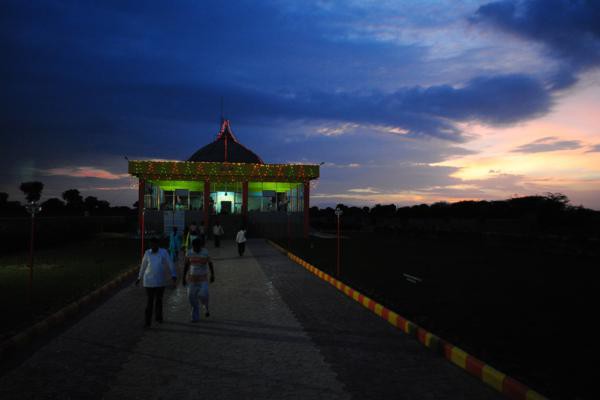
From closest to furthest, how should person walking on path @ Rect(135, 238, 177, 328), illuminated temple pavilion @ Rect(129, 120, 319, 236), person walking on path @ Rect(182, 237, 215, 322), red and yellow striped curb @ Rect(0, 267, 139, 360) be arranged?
red and yellow striped curb @ Rect(0, 267, 139, 360) < person walking on path @ Rect(135, 238, 177, 328) < person walking on path @ Rect(182, 237, 215, 322) < illuminated temple pavilion @ Rect(129, 120, 319, 236)

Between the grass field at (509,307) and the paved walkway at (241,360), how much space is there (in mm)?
745

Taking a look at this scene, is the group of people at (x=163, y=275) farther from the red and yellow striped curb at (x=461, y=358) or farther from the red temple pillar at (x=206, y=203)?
the red temple pillar at (x=206, y=203)

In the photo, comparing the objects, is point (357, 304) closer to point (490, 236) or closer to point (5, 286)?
point (5, 286)

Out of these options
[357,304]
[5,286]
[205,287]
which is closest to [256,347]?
[205,287]

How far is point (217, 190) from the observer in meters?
48.5

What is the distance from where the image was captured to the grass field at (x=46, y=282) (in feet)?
28.2

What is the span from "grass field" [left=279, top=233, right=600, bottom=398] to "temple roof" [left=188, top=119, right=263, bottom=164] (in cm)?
4130

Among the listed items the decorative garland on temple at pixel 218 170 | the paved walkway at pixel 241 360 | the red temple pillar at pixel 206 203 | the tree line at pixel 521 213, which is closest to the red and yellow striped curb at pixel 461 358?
the paved walkway at pixel 241 360

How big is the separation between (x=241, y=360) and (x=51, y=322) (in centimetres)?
410

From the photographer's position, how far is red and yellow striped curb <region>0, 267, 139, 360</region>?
6527mm

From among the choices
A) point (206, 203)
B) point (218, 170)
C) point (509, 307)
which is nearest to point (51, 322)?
point (509, 307)

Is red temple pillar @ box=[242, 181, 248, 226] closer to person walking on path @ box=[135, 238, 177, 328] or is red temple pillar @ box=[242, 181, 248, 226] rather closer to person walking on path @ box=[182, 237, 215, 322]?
person walking on path @ box=[182, 237, 215, 322]

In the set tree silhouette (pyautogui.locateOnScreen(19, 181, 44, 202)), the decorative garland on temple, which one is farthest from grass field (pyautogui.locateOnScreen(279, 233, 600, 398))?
tree silhouette (pyautogui.locateOnScreen(19, 181, 44, 202))

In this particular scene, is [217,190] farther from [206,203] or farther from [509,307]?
[509,307]
